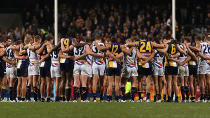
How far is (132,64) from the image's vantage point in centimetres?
A: 1991

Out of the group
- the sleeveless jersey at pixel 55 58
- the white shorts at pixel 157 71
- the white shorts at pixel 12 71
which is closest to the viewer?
the sleeveless jersey at pixel 55 58

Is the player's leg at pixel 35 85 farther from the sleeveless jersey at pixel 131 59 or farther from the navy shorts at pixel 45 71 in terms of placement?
the sleeveless jersey at pixel 131 59

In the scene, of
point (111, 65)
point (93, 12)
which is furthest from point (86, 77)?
point (93, 12)

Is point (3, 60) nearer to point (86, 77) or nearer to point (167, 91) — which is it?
point (86, 77)

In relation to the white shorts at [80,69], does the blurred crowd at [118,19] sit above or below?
above

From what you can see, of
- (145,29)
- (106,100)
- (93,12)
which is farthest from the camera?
(93,12)

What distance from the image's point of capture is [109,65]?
19547mm


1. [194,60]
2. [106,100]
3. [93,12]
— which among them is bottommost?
[106,100]

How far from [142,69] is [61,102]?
9.26 feet

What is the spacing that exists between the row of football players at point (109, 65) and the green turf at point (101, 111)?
1964 mm

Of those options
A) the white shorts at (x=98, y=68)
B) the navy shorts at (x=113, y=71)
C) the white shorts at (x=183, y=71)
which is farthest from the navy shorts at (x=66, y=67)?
the white shorts at (x=183, y=71)

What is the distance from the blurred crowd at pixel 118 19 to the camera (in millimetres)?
29219

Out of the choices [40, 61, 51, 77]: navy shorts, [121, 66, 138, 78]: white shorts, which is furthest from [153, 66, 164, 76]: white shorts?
[40, 61, 51, 77]: navy shorts

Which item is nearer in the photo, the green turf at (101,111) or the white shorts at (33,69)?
the green turf at (101,111)
